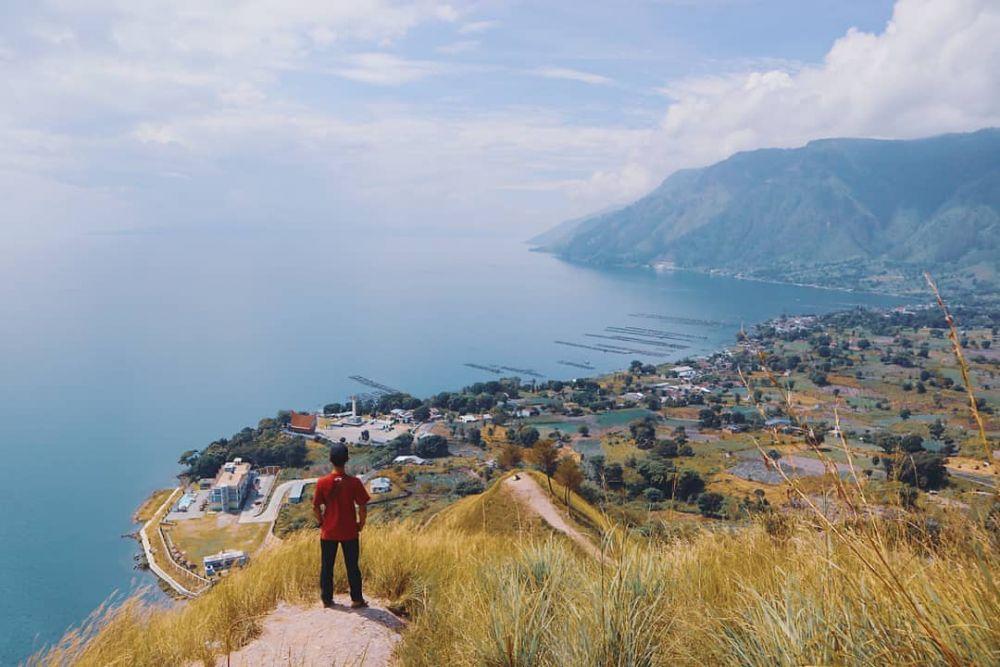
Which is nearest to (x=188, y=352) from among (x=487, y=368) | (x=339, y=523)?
(x=487, y=368)

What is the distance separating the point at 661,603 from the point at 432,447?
3159 centimetres

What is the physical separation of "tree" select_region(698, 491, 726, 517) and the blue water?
16.1 metres

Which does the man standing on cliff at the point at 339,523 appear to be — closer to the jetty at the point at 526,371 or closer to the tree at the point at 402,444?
the tree at the point at 402,444

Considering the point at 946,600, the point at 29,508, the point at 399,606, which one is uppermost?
the point at 946,600

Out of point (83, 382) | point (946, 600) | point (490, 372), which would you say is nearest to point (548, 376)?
point (490, 372)

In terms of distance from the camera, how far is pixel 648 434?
3481 cm

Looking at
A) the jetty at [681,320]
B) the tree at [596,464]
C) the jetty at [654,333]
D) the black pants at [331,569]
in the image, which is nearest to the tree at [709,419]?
the tree at [596,464]

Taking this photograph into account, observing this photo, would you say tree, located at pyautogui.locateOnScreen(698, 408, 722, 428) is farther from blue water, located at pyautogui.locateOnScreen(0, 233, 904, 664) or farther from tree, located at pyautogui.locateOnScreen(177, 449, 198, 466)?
tree, located at pyautogui.locateOnScreen(177, 449, 198, 466)

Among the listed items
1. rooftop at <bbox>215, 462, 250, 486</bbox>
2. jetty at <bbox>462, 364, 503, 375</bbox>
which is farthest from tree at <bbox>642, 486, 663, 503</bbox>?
jetty at <bbox>462, 364, 503, 375</bbox>

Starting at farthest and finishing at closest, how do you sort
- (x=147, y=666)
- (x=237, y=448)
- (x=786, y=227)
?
1. (x=786, y=227)
2. (x=237, y=448)
3. (x=147, y=666)

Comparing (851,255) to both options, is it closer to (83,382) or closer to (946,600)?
(83,382)

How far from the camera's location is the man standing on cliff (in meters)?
3.85

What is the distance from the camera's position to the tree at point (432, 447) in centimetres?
3349

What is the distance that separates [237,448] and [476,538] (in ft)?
103
